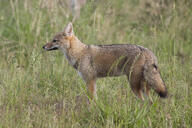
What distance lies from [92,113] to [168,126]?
95cm

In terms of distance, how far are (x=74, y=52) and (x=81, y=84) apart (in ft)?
3.54

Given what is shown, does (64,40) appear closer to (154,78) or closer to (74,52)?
(74,52)

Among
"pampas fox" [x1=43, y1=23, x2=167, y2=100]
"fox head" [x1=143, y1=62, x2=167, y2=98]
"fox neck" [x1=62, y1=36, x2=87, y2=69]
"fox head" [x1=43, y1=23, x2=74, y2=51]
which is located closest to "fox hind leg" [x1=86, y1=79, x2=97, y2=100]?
"pampas fox" [x1=43, y1=23, x2=167, y2=100]

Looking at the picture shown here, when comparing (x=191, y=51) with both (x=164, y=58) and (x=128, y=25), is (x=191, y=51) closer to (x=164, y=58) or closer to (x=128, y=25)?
(x=164, y=58)

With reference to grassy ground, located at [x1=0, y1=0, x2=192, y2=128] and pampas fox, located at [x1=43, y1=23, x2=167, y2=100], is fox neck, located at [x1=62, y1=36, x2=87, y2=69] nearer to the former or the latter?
pampas fox, located at [x1=43, y1=23, x2=167, y2=100]

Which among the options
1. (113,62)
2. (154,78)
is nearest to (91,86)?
(113,62)

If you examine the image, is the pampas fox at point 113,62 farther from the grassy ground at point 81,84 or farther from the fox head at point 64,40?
the grassy ground at point 81,84

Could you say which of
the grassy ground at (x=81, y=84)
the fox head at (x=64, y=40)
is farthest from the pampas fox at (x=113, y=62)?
the grassy ground at (x=81, y=84)

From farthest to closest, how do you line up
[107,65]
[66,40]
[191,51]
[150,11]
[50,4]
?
[150,11] → [50,4] → [191,51] → [66,40] → [107,65]

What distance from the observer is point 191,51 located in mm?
7320

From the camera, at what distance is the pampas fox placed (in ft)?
15.9

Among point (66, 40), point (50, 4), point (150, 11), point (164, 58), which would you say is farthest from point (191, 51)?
point (50, 4)

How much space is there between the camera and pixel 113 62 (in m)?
5.44

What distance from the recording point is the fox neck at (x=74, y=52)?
576cm
